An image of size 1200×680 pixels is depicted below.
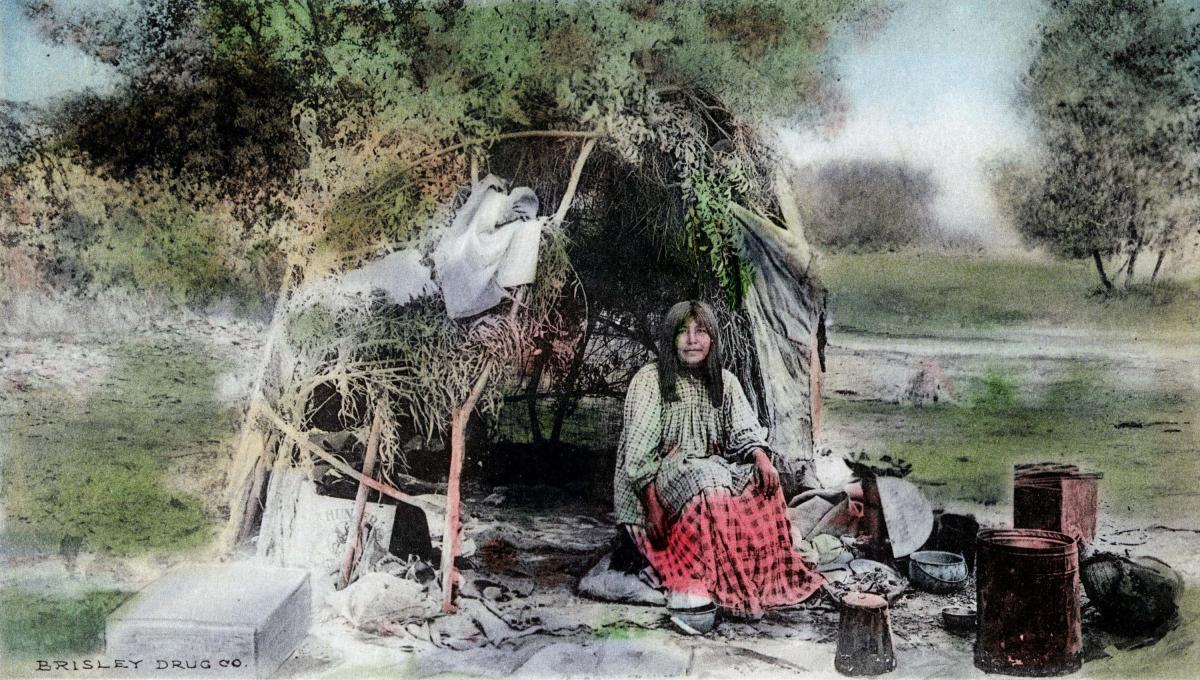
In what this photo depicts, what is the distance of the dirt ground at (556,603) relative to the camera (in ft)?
15.8

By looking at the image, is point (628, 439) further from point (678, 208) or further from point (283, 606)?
point (283, 606)

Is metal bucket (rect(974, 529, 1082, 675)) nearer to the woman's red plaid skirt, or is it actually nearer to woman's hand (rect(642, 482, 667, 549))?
the woman's red plaid skirt

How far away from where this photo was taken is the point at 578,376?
4.89m

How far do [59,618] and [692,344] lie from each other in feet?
11.2

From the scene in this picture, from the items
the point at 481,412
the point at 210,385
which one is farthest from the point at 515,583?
the point at 210,385

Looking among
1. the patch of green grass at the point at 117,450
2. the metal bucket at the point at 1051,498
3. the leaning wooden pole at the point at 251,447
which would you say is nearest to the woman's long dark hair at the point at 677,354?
the metal bucket at the point at 1051,498

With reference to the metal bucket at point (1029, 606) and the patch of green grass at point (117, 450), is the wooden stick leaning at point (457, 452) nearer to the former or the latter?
the patch of green grass at point (117, 450)

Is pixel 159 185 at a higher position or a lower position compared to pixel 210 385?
higher

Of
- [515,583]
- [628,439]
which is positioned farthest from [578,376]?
[515,583]

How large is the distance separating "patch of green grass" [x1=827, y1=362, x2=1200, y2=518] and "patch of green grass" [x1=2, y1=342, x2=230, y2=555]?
3226mm

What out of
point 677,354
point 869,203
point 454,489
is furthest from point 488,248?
point 869,203

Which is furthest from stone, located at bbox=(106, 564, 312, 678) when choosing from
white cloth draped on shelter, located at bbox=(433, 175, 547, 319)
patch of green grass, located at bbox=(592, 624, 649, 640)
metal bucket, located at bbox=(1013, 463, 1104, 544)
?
metal bucket, located at bbox=(1013, 463, 1104, 544)

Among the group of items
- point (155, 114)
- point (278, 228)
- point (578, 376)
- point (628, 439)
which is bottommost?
point (628, 439)

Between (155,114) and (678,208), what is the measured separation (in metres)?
2.58
